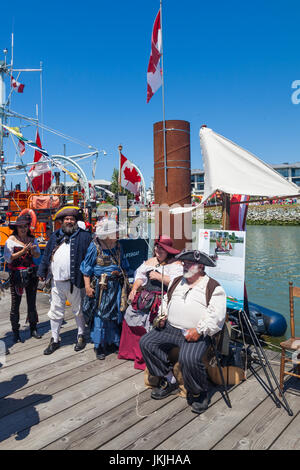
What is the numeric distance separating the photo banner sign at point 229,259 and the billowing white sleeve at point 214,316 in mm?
523

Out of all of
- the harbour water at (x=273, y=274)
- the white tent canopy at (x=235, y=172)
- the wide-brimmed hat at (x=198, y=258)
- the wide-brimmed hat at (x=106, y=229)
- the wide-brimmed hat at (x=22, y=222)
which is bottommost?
the harbour water at (x=273, y=274)

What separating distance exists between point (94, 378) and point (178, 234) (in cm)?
203

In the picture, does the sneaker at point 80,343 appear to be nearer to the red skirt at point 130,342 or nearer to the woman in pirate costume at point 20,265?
the red skirt at point 130,342

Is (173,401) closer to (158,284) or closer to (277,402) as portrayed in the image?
(277,402)

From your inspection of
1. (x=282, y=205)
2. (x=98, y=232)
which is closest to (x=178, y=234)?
(x=98, y=232)

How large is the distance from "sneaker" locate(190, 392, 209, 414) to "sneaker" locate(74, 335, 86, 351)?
1.77m

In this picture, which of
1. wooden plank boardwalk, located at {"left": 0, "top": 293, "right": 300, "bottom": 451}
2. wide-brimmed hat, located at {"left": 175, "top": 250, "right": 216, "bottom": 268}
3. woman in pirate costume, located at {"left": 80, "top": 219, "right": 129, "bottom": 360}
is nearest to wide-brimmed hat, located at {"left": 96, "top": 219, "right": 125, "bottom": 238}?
woman in pirate costume, located at {"left": 80, "top": 219, "right": 129, "bottom": 360}

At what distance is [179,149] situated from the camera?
4.50m

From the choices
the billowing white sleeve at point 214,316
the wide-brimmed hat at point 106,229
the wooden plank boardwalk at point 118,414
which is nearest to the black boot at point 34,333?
the wooden plank boardwalk at point 118,414

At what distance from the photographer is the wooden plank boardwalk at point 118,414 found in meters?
2.50

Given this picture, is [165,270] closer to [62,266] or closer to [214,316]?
[214,316]

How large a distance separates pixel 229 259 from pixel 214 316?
0.81 m

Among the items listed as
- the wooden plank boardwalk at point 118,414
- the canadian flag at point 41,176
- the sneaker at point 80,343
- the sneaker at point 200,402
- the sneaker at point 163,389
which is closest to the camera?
the wooden plank boardwalk at point 118,414

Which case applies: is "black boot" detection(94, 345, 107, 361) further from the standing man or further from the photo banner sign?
the photo banner sign
